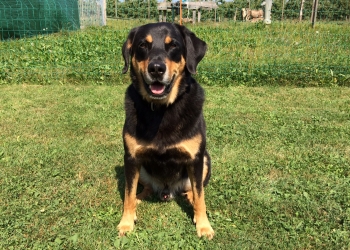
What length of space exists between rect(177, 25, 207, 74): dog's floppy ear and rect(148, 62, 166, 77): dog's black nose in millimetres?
349

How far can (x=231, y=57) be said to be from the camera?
311 inches

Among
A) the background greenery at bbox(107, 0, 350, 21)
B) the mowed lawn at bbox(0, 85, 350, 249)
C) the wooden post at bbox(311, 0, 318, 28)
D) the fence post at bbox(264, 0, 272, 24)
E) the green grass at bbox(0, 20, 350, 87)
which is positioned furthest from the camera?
the fence post at bbox(264, 0, 272, 24)

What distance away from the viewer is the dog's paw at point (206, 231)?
2.65 meters

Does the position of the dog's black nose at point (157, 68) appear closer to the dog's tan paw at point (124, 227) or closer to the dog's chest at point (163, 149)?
the dog's chest at point (163, 149)

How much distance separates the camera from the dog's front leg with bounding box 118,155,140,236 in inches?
104

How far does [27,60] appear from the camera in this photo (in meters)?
7.91

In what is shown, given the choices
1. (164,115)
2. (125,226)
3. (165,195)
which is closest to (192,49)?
(164,115)

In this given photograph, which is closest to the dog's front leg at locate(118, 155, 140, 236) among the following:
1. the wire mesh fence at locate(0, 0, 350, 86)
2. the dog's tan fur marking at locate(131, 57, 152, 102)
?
the dog's tan fur marking at locate(131, 57, 152, 102)

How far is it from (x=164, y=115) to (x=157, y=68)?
465 millimetres

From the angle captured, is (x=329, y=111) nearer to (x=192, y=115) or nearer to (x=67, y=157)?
(x=192, y=115)

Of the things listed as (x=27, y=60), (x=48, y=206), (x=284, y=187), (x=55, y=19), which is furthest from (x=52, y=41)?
(x=284, y=187)

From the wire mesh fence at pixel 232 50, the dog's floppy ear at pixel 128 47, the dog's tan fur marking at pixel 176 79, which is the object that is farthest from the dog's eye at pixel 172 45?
the wire mesh fence at pixel 232 50

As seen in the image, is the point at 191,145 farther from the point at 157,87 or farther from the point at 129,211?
the point at 129,211

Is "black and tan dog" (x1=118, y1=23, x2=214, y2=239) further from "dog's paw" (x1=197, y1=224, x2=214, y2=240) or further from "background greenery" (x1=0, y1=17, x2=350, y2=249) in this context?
"background greenery" (x1=0, y1=17, x2=350, y2=249)
